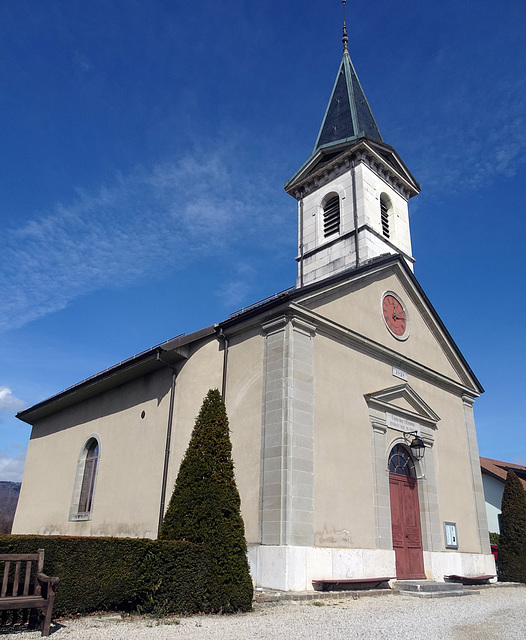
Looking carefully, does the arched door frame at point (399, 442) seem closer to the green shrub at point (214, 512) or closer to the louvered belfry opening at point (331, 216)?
the green shrub at point (214, 512)

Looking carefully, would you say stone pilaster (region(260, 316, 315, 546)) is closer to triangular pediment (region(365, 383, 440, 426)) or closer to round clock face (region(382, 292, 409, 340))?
triangular pediment (region(365, 383, 440, 426))

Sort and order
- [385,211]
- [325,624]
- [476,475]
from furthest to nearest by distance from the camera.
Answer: [385,211]
[476,475]
[325,624]

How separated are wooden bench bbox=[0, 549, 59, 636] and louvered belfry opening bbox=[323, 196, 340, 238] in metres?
15.4

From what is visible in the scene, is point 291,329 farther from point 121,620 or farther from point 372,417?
point 121,620

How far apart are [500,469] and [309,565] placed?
88.6 feet

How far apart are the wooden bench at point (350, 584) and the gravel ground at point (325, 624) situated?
380mm

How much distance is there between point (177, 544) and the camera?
8797 mm

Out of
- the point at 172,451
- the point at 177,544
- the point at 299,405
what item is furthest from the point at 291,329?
the point at 177,544

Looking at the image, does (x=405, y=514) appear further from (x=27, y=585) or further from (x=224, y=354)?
(x=27, y=585)

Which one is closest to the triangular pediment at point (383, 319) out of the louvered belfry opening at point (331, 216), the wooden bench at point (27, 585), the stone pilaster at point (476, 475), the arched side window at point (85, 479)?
the stone pilaster at point (476, 475)

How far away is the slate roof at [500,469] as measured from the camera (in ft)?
103

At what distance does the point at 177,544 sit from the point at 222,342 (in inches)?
243

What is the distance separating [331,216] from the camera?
20438 mm

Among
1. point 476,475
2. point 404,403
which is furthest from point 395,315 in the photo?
point 476,475
